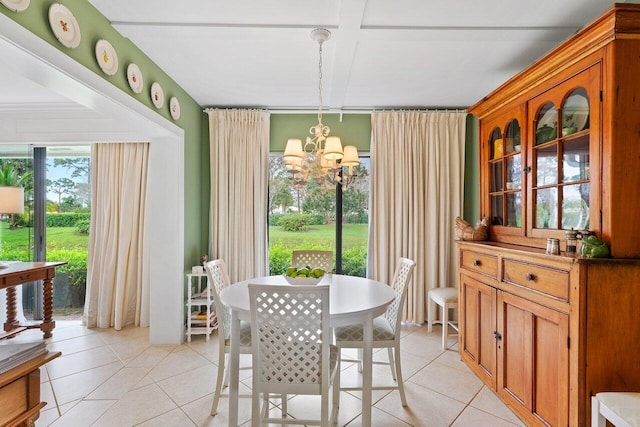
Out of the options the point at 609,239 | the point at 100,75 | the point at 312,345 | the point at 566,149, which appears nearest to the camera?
the point at 609,239

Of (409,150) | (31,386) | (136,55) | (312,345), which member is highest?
(136,55)

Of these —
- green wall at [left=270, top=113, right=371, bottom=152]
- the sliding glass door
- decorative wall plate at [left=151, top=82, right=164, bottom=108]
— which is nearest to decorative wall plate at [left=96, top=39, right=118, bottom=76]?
decorative wall plate at [left=151, top=82, right=164, bottom=108]

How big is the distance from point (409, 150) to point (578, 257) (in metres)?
2.47

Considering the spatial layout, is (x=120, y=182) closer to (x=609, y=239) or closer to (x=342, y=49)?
(x=342, y=49)

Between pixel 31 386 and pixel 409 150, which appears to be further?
pixel 409 150

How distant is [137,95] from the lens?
2.55 m

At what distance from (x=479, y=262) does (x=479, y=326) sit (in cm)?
53

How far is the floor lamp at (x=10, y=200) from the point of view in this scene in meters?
3.14

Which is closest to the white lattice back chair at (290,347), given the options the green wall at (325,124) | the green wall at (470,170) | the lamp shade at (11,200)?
the green wall at (325,124)

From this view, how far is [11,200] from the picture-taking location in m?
3.18

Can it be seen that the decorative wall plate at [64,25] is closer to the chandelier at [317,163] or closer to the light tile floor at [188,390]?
the chandelier at [317,163]

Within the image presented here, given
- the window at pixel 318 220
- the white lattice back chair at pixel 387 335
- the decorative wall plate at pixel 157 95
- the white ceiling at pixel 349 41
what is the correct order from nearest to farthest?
the white ceiling at pixel 349 41 → the white lattice back chair at pixel 387 335 → the decorative wall plate at pixel 157 95 → the window at pixel 318 220

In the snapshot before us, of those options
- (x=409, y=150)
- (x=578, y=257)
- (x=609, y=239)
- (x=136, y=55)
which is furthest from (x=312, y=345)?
(x=409, y=150)

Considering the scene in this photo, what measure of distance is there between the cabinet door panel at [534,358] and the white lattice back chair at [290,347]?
127cm
